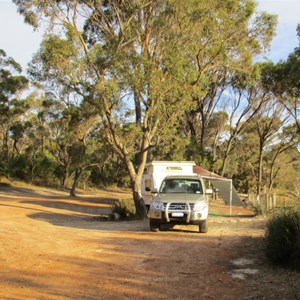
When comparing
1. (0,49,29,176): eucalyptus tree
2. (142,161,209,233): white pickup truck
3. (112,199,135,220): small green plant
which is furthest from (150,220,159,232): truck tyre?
(0,49,29,176): eucalyptus tree

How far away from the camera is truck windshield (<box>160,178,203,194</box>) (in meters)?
13.9

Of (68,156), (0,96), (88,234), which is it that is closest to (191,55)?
(88,234)

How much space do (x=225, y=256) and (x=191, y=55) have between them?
42.4 ft

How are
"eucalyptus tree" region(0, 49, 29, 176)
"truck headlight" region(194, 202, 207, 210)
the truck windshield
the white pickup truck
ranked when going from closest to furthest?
the white pickup truck, "truck headlight" region(194, 202, 207, 210), the truck windshield, "eucalyptus tree" region(0, 49, 29, 176)

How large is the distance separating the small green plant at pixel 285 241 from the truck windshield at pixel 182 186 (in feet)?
19.3

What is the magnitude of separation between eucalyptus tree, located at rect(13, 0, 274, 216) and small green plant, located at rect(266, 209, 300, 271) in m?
10.7

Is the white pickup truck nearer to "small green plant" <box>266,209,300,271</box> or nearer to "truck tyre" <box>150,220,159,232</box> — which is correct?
"truck tyre" <box>150,220,159,232</box>

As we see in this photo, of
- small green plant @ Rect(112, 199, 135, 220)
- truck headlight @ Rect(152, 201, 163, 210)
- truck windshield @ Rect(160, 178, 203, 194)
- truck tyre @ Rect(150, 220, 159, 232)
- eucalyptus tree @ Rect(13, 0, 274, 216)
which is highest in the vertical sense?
eucalyptus tree @ Rect(13, 0, 274, 216)

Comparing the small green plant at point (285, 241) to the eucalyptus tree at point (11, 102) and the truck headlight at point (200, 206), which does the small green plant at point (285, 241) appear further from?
the eucalyptus tree at point (11, 102)

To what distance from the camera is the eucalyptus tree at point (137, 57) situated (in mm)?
17891

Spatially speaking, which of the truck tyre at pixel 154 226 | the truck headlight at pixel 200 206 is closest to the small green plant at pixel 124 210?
the truck tyre at pixel 154 226

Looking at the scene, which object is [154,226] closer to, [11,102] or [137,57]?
[137,57]

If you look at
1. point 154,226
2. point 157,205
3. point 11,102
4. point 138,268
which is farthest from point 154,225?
point 11,102

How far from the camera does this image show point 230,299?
584 cm
